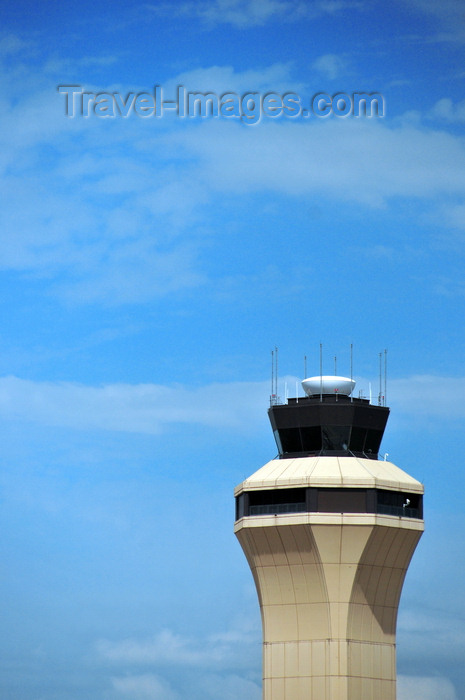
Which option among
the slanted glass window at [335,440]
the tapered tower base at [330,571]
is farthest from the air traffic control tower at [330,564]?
the slanted glass window at [335,440]

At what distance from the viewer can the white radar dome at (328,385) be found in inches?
5123

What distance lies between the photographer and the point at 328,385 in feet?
427

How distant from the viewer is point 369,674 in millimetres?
124125

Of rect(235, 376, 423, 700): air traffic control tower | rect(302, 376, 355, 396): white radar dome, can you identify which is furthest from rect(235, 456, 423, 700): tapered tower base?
rect(302, 376, 355, 396): white radar dome

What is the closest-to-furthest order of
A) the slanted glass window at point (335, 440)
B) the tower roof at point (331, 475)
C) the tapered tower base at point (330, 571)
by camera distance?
the tapered tower base at point (330, 571)
the tower roof at point (331, 475)
the slanted glass window at point (335, 440)

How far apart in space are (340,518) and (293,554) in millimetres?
4680

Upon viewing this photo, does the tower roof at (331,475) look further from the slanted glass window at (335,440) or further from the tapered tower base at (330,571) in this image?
the slanted glass window at (335,440)

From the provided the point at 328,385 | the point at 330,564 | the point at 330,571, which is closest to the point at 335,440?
the point at 328,385

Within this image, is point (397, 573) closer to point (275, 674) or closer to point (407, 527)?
point (407, 527)

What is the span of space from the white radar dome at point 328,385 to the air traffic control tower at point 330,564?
1266 mm

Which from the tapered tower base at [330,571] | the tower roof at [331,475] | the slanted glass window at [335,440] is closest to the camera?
the tapered tower base at [330,571]

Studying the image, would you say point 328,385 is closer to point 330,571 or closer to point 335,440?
point 335,440

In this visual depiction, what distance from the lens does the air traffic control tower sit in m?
123

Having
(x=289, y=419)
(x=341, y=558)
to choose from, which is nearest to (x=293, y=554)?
(x=341, y=558)
